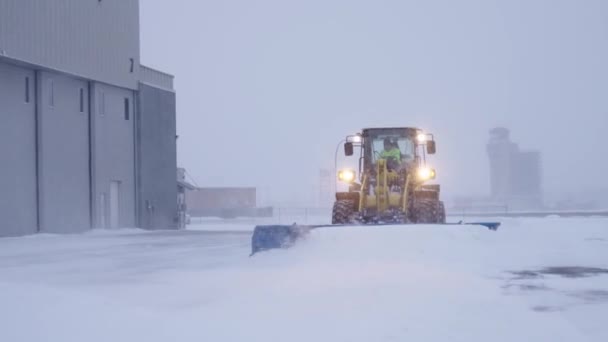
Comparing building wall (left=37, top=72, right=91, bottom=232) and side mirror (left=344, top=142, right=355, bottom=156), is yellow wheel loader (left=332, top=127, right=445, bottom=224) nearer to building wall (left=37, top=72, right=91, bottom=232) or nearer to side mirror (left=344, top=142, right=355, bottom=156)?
side mirror (left=344, top=142, right=355, bottom=156)

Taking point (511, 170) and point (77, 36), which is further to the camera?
point (511, 170)

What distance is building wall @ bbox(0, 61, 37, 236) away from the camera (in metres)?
30.8

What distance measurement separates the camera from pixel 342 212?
70.7ft

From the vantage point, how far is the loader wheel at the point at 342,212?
21562 mm

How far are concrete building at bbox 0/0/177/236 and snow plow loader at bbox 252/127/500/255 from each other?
47.5ft

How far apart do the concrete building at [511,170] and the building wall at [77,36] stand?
65.1 m

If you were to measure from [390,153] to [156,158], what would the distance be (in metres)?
23.3

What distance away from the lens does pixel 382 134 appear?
23.1 m

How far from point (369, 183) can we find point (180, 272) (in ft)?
26.6

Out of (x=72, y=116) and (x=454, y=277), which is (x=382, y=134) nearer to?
(x=454, y=277)

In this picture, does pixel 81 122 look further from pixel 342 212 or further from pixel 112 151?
pixel 342 212

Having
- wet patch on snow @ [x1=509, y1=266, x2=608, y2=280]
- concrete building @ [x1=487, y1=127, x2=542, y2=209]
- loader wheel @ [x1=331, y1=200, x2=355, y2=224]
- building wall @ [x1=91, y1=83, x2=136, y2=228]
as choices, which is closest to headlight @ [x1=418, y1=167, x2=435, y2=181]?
loader wheel @ [x1=331, y1=200, x2=355, y2=224]

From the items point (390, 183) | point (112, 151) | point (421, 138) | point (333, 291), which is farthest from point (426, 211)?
point (112, 151)

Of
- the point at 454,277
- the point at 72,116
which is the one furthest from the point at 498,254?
the point at 72,116
